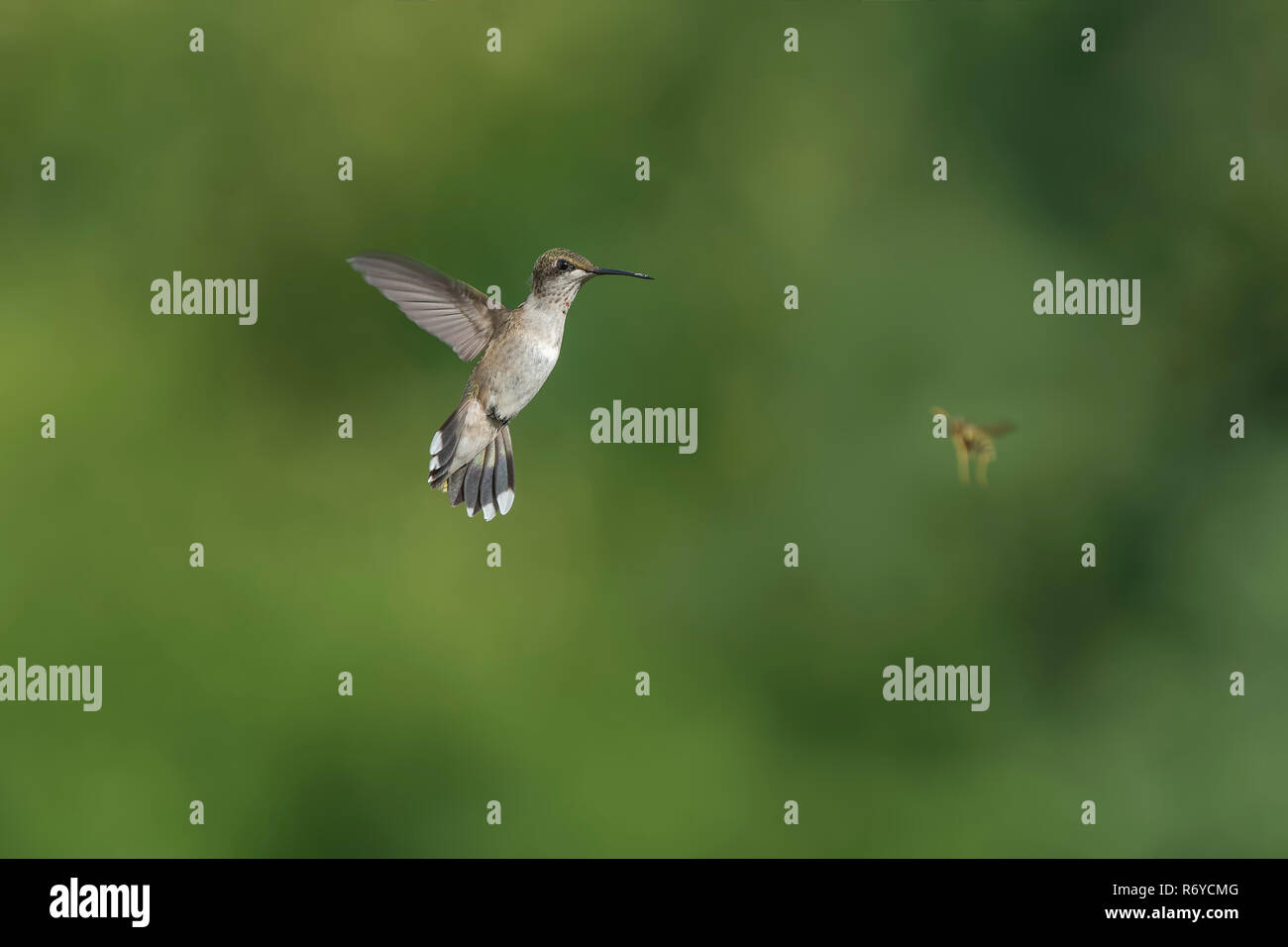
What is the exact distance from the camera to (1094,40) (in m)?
5.28

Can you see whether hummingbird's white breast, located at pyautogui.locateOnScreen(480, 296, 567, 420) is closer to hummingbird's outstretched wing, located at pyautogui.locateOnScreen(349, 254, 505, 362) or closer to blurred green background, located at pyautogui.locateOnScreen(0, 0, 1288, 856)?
hummingbird's outstretched wing, located at pyautogui.locateOnScreen(349, 254, 505, 362)

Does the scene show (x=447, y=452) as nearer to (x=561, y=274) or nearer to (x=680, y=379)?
(x=561, y=274)

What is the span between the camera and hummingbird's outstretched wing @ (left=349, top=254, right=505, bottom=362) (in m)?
1.97

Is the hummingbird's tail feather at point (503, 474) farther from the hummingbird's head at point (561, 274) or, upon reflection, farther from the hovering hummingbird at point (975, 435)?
the hovering hummingbird at point (975, 435)

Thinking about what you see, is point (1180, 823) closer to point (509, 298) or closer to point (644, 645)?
point (644, 645)

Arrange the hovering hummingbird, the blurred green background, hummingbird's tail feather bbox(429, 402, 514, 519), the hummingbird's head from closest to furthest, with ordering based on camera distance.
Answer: the hummingbird's head, hummingbird's tail feather bbox(429, 402, 514, 519), the hovering hummingbird, the blurred green background

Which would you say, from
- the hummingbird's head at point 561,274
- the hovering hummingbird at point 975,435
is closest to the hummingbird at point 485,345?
the hummingbird's head at point 561,274

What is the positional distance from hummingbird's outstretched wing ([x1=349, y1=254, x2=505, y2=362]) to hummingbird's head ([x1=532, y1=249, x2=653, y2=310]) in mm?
154

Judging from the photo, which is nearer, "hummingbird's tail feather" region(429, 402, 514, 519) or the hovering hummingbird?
"hummingbird's tail feather" region(429, 402, 514, 519)

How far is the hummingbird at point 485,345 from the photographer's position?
6.47 feet

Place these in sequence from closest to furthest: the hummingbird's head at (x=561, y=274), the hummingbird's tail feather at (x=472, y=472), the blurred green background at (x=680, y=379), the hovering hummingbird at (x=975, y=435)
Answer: the hummingbird's head at (x=561, y=274), the hummingbird's tail feather at (x=472, y=472), the hovering hummingbird at (x=975, y=435), the blurred green background at (x=680, y=379)

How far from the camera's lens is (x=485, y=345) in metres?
2.29

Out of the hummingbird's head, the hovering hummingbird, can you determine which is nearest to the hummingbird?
the hummingbird's head

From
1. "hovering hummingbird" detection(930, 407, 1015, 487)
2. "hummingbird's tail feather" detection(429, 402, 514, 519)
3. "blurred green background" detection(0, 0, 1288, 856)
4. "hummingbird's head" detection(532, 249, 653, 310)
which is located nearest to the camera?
"hummingbird's head" detection(532, 249, 653, 310)
